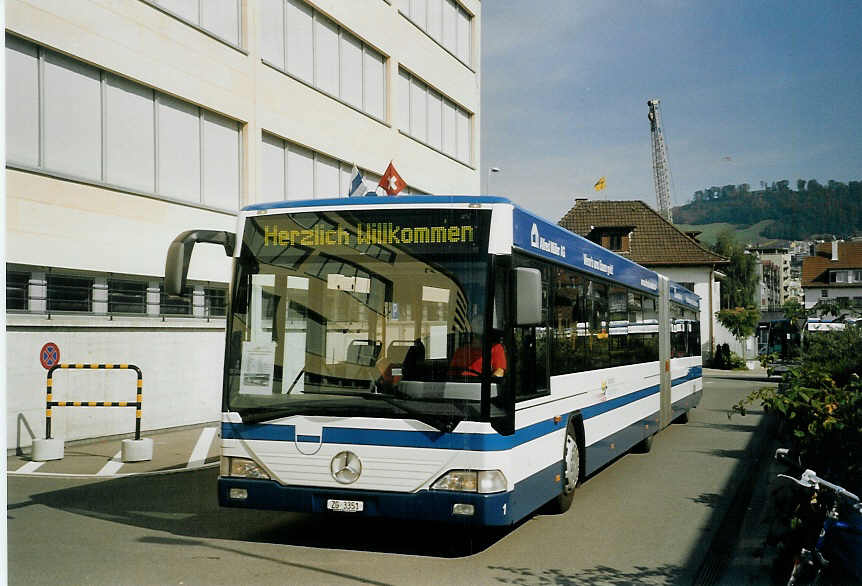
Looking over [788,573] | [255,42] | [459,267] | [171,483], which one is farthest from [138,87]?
[788,573]

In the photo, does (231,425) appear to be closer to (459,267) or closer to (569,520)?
(459,267)

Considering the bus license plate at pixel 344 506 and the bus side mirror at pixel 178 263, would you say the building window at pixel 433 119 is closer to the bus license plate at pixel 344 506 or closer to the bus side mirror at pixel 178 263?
the bus side mirror at pixel 178 263

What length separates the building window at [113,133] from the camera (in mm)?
15156

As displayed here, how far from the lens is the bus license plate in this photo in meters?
7.25

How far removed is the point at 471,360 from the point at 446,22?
27.5 meters

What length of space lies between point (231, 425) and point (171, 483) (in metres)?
4.32

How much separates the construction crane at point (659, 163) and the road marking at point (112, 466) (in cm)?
10396

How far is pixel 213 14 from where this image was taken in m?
19.9

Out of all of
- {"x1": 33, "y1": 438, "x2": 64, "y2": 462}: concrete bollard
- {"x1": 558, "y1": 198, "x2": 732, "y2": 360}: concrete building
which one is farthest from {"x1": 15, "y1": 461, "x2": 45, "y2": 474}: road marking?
{"x1": 558, "y1": 198, "x2": 732, "y2": 360}: concrete building

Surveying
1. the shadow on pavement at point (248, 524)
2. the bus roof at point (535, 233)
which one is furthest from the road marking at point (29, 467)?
the bus roof at point (535, 233)

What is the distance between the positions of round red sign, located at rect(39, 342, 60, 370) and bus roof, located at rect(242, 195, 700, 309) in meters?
8.26

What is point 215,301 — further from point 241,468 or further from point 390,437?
point 390,437

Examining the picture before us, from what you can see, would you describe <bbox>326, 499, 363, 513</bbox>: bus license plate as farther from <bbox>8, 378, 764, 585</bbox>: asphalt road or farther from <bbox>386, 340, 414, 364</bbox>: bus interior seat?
<bbox>386, 340, 414, 364</bbox>: bus interior seat

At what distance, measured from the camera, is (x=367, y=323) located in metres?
7.44
